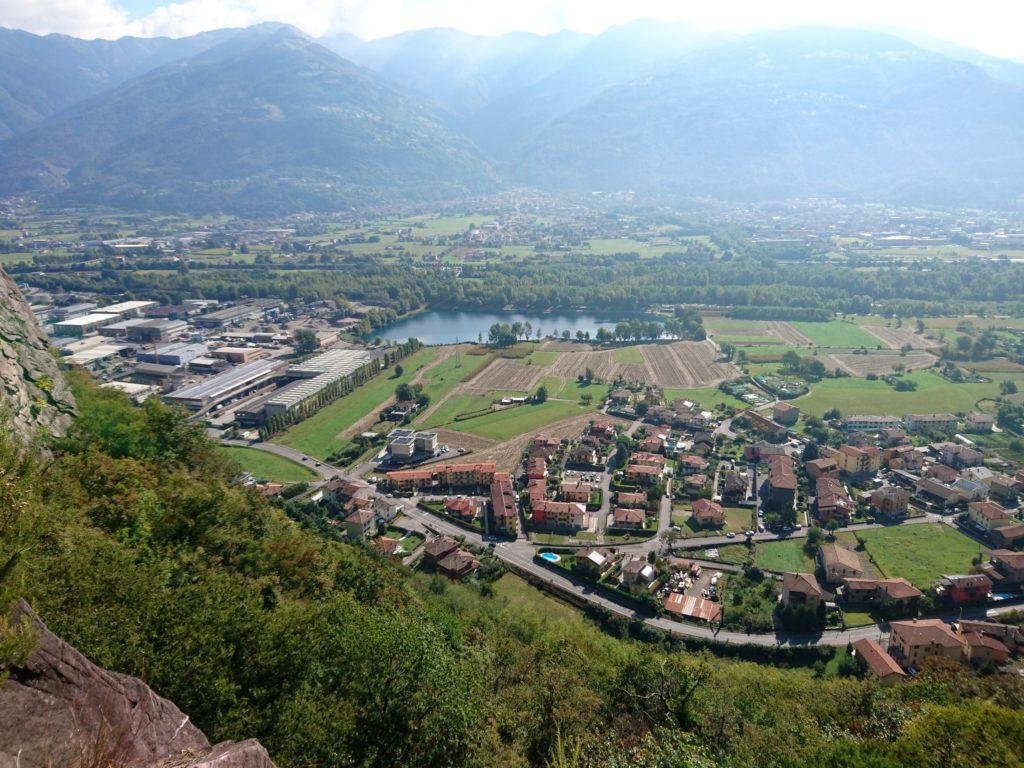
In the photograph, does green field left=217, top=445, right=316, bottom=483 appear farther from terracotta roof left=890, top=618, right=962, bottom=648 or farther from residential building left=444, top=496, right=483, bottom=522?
terracotta roof left=890, top=618, right=962, bottom=648

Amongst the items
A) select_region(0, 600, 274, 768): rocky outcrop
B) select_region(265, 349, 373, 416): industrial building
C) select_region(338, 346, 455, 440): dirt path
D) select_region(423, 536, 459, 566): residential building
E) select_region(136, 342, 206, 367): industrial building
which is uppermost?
select_region(0, 600, 274, 768): rocky outcrop

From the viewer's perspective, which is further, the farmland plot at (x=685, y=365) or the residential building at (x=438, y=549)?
A: the farmland plot at (x=685, y=365)

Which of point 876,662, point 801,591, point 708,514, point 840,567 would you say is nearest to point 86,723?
point 876,662

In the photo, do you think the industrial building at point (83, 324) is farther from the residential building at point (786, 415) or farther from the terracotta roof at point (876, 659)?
the terracotta roof at point (876, 659)

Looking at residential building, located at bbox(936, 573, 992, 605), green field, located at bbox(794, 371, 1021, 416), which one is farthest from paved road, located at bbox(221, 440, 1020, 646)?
green field, located at bbox(794, 371, 1021, 416)

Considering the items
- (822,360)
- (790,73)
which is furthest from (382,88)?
(822,360)

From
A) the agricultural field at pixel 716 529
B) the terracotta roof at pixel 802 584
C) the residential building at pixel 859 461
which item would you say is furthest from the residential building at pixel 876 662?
the residential building at pixel 859 461

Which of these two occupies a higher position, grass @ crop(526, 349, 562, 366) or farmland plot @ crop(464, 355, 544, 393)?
grass @ crop(526, 349, 562, 366)
